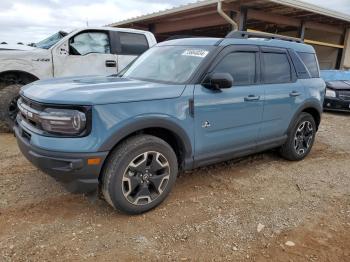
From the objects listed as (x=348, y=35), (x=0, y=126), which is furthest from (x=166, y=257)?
(x=348, y=35)

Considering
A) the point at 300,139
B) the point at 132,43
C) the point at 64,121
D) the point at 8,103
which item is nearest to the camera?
the point at 64,121

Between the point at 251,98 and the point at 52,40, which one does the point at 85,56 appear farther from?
the point at 251,98

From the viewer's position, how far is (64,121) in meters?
2.80

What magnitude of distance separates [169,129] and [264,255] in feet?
4.77

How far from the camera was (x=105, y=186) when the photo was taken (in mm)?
3047

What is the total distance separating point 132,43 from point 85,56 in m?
1.19

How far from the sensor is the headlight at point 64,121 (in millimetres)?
2785

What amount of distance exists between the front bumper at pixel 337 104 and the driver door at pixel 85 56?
7101mm

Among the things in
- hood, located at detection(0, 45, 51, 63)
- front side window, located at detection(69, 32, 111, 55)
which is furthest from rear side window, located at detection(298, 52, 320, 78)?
hood, located at detection(0, 45, 51, 63)

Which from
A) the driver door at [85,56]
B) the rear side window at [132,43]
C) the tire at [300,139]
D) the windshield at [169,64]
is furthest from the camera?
the rear side window at [132,43]

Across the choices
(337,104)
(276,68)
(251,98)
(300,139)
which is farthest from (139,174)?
(337,104)

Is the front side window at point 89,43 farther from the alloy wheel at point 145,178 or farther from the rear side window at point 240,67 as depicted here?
the alloy wheel at point 145,178

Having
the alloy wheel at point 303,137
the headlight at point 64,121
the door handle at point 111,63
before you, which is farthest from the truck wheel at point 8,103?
the alloy wheel at point 303,137

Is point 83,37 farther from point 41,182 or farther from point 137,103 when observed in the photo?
point 137,103
